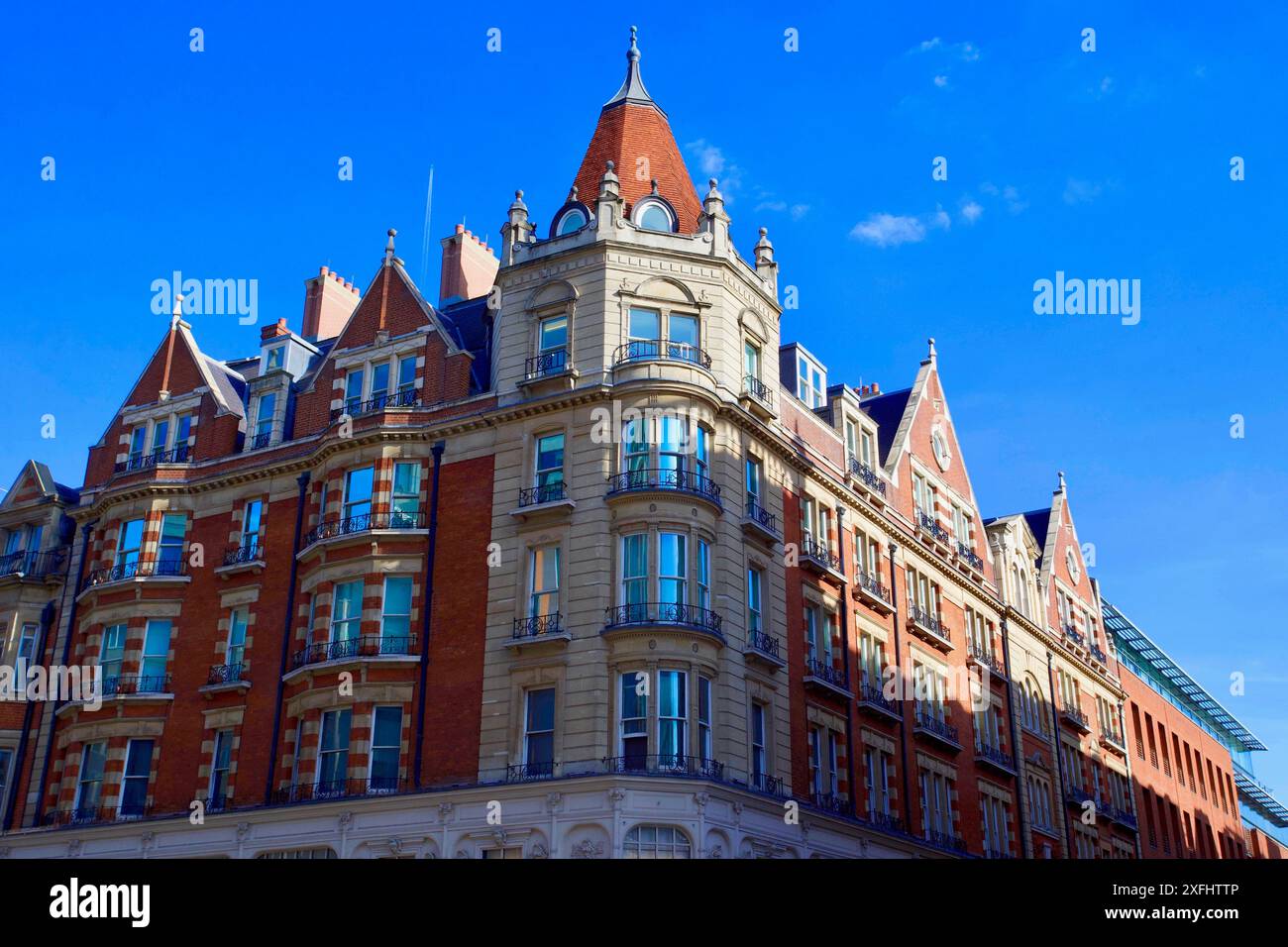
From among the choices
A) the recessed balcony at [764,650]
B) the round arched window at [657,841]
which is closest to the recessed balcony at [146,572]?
the recessed balcony at [764,650]

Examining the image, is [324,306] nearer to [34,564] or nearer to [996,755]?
[34,564]

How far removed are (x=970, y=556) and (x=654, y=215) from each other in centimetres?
2149

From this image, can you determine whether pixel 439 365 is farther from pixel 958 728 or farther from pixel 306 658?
pixel 958 728

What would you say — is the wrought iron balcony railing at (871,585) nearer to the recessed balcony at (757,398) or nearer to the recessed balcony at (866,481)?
the recessed balcony at (866,481)

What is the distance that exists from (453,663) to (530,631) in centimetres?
270

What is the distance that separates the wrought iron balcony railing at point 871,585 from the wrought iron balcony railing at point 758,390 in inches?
292

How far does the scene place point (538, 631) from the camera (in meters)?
37.5

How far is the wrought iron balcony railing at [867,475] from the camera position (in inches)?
1916

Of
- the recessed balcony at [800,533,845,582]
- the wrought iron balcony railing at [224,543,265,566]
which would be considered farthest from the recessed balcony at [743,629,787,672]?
the wrought iron balcony railing at [224,543,265,566]

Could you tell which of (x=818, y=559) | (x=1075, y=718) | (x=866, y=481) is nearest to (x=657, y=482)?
(x=818, y=559)

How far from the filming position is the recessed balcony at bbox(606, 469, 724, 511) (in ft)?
124

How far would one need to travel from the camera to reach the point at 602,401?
130ft
